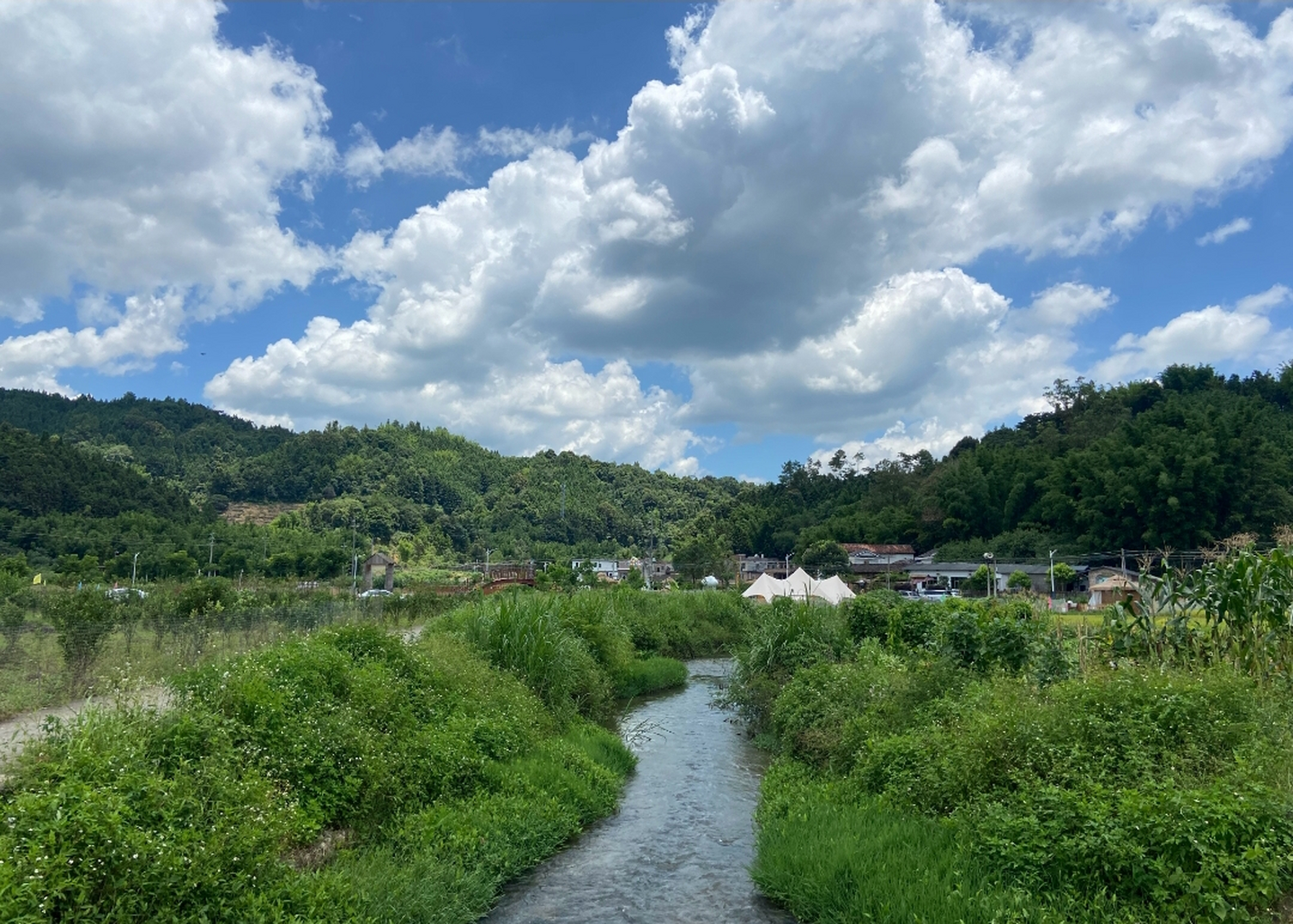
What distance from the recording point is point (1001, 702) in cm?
1000

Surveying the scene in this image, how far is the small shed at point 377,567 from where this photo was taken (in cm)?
7375

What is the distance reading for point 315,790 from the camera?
896cm

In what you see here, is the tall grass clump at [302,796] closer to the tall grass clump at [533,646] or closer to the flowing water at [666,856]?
the flowing water at [666,856]

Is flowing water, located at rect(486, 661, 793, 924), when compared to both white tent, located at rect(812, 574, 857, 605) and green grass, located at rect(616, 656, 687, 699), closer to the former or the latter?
green grass, located at rect(616, 656, 687, 699)

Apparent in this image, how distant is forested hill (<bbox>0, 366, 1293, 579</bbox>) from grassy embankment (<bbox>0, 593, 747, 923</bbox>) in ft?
188

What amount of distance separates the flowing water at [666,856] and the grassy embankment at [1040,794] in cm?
60

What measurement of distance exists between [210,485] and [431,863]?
133256 mm

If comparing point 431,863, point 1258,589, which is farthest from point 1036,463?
point 431,863

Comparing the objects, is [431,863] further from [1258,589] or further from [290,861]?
[1258,589]

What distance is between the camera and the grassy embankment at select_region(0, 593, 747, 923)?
5.95 meters

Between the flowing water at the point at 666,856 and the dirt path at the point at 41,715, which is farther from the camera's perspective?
the flowing water at the point at 666,856

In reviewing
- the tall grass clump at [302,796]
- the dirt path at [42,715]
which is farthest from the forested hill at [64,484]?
the tall grass clump at [302,796]

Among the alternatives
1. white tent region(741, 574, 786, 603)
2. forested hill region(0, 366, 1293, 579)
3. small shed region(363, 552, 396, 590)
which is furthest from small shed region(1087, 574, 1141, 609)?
small shed region(363, 552, 396, 590)

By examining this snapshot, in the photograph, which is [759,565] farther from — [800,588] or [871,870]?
[871,870]
